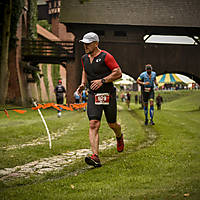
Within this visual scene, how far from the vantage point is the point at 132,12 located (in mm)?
27312

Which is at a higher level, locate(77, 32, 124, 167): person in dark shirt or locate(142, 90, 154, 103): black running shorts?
locate(77, 32, 124, 167): person in dark shirt

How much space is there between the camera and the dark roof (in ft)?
86.0

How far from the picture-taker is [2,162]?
6074 mm

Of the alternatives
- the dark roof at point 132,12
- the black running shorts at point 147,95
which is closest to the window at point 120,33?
the dark roof at point 132,12

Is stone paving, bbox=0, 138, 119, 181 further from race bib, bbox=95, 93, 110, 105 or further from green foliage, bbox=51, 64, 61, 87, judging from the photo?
green foliage, bbox=51, 64, 61, 87

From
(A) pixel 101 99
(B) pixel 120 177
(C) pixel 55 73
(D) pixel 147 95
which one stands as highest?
(C) pixel 55 73

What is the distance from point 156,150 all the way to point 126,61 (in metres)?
20.7

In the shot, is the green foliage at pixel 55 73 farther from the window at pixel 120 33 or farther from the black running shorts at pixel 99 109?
the black running shorts at pixel 99 109

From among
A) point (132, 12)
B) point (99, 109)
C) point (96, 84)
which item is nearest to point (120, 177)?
point (99, 109)

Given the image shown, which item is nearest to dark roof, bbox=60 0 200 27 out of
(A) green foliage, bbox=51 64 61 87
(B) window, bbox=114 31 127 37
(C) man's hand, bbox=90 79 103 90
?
(B) window, bbox=114 31 127 37

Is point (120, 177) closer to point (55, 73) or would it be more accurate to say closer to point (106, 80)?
point (106, 80)

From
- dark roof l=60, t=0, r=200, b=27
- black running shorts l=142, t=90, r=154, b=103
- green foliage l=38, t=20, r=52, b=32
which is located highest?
green foliage l=38, t=20, r=52, b=32

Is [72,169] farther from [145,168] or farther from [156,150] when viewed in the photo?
[156,150]

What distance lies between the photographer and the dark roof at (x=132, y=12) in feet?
86.0
